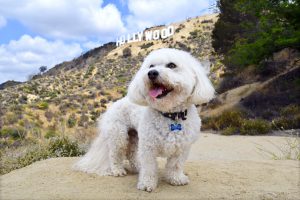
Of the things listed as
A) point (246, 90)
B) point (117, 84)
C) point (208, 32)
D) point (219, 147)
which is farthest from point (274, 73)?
point (208, 32)

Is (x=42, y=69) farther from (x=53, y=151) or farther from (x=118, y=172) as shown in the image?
(x=118, y=172)

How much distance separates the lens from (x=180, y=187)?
18.0ft

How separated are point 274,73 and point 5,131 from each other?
15.6 m

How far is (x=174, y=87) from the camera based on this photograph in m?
4.80

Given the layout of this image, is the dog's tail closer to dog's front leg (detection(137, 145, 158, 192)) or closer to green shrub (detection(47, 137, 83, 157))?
dog's front leg (detection(137, 145, 158, 192))

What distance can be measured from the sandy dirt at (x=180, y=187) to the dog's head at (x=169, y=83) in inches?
46.6

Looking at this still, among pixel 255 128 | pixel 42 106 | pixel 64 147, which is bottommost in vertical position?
pixel 64 147

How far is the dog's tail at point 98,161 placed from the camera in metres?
6.42

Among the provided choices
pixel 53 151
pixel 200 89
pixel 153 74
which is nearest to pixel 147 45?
pixel 53 151

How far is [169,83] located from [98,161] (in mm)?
2355

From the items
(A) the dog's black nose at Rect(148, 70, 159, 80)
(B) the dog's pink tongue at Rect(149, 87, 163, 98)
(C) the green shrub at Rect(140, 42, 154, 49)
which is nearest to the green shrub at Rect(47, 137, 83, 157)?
(B) the dog's pink tongue at Rect(149, 87, 163, 98)

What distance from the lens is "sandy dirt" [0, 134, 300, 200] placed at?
5180 mm

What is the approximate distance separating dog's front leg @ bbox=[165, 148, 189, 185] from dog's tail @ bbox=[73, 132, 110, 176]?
3.90ft

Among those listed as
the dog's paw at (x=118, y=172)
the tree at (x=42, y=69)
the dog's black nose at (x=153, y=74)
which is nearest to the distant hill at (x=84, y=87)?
the tree at (x=42, y=69)
